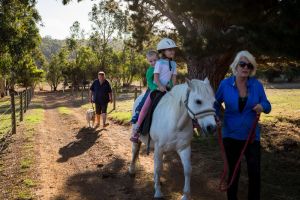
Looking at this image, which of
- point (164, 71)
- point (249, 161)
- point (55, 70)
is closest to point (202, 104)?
point (249, 161)

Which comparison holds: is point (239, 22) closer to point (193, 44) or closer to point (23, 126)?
point (193, 44)

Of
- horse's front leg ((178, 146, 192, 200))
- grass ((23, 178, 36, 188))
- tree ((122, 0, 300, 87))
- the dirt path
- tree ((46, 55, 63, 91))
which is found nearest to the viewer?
horse's front leg ((178, 146, 192, 200))

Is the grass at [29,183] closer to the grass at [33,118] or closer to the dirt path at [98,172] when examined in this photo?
the dirt path at [98,172]

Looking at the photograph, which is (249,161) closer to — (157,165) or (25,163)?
(157,165)

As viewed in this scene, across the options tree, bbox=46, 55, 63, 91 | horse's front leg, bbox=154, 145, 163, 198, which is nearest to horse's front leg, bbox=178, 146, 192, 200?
horse's front leg, bbox=154, 145, 163, 198

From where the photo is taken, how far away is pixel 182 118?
17.3 ft

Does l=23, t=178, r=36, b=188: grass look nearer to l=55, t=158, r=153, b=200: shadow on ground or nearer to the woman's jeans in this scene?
l=55, t=158, r=153, b=200: shadow on ground

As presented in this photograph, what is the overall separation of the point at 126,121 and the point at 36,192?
850 centimetres

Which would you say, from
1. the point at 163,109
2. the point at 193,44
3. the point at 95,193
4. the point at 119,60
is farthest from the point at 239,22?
the point at 119,60

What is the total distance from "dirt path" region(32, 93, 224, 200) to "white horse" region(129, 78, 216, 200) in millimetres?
805

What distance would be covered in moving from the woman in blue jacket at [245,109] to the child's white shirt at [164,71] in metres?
1.62

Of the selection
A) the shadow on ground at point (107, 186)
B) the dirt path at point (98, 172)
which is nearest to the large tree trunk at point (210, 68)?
the dirt path at point (98, 172)

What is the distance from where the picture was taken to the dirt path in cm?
608

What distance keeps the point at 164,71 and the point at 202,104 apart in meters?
1.51
